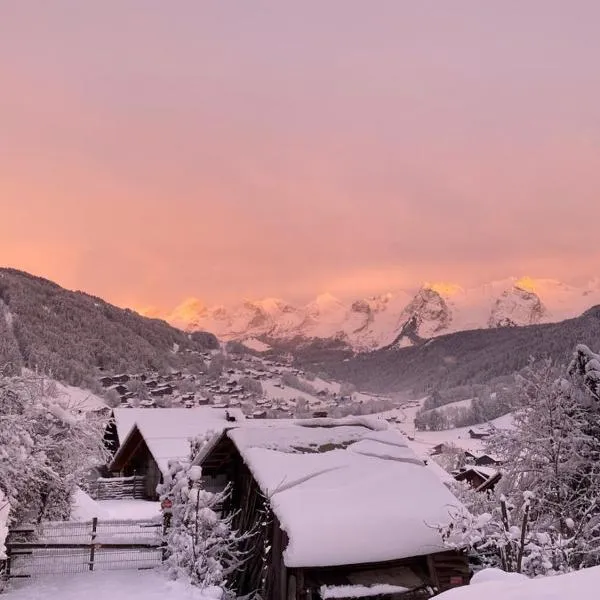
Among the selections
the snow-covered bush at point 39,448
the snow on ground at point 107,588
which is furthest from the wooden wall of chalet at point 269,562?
the snow-covered bush at point 39,448

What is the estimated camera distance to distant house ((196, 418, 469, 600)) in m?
14.2

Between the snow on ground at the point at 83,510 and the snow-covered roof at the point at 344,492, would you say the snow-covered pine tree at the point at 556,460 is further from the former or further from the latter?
the snow on ground at the point at 83,510

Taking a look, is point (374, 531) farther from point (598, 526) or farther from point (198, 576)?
point (598, 526)

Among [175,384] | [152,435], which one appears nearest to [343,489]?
[152,435]

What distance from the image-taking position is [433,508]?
1552cm

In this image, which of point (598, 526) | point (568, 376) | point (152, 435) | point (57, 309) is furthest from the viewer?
point (57, 309)

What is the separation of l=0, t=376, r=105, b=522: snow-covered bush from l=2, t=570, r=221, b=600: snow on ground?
203 cm

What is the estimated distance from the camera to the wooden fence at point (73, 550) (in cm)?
1772

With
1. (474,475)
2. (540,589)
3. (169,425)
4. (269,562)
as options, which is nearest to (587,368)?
(269,562)

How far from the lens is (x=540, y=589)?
4.04 metres

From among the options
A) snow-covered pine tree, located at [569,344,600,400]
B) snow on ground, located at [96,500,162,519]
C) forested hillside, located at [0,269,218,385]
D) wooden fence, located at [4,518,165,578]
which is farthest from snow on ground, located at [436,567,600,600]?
forested hillside, located at [0,269,218,385]

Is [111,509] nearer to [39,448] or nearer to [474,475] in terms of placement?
[39,448]

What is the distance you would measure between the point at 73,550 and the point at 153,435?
72.9ft

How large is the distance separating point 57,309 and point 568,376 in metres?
188
